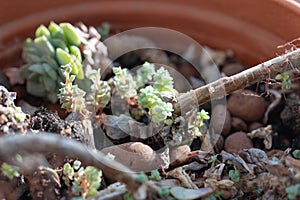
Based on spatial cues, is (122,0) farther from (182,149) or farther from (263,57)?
(182,149)

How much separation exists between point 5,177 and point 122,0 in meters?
0.94

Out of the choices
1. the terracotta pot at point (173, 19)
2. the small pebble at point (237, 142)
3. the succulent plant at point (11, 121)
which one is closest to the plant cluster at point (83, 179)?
the succulent plant at point (11, 121)

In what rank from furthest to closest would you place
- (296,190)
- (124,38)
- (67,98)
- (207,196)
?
(124,38), (67,98), (207,196), (296,190)

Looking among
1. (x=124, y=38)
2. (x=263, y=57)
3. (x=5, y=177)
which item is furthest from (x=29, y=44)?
(x=263, y=57)

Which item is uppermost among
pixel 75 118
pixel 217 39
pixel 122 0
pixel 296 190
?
pixel 122 0

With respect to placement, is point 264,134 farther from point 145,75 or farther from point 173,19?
point 173,19

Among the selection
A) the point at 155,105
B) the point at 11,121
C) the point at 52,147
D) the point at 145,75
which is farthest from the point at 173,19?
the point at 52,147

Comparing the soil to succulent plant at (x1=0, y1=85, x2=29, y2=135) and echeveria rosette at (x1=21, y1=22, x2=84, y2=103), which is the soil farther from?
→ echeveria rosette at (x1=21, y1=22, x2=84, y2=103)

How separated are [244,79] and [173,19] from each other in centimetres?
62

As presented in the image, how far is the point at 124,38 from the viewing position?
6.19 ft

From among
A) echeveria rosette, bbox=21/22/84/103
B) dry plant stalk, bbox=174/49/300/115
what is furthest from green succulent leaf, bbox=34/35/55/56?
dry plant stalk, bbox=174/49/300/115

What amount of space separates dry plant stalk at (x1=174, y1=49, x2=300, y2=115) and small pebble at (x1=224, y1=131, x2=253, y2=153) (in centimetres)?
20

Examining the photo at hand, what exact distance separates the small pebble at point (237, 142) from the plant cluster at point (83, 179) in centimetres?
51

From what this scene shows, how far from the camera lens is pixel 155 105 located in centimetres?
139
